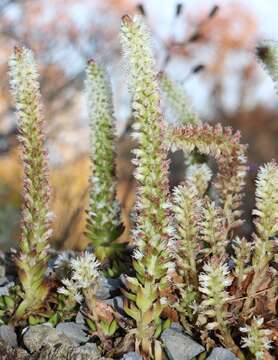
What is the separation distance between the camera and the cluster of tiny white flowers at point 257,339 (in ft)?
6.09

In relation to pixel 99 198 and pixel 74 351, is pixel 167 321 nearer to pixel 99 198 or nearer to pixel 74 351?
pixel 74 351

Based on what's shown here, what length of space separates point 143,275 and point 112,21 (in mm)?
9657

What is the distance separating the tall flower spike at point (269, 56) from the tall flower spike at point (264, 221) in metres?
0.74

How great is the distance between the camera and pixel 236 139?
85.0 inches

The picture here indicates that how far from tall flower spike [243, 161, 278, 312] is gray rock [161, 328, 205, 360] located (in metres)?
0.20

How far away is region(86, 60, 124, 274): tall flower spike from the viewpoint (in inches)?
104

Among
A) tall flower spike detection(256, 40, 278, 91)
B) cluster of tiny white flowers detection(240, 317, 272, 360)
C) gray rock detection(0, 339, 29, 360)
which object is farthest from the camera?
tall flower spike detection(256, 40, 278, 91)

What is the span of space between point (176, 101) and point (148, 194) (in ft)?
3.41

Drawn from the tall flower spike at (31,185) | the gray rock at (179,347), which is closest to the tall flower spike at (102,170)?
the tall flower spike at (31,185)

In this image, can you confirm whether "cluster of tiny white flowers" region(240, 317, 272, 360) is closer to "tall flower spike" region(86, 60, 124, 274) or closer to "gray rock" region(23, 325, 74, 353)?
"gray rock" region(23, 325, 74, 353)

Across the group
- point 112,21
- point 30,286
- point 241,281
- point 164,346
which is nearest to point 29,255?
point 30,286

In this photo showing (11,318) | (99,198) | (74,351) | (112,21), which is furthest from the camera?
(112,21)

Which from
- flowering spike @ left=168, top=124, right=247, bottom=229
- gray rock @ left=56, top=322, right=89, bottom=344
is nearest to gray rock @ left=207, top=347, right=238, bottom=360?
gray rock @ left=56, top=322, right=89, bottom=344

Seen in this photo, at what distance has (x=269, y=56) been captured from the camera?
2.60 m
